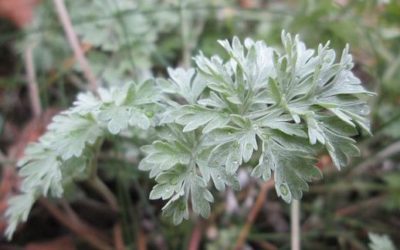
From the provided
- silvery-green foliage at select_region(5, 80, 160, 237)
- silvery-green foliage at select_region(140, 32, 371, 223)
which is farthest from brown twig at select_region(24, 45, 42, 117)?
silvery-green foliage at select_region(140, 32, 371, 223)

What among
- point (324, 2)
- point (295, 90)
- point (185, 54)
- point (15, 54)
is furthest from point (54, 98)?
point (295, 90)

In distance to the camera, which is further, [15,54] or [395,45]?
[15,54]

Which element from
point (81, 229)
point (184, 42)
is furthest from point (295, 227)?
point (184, 42)

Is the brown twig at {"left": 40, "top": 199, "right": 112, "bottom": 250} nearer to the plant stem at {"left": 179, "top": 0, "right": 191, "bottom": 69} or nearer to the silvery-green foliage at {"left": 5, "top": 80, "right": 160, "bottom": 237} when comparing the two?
the silvery-green foliage at {"left": 5, "top": 80, "right": 160, "bottom": 237}

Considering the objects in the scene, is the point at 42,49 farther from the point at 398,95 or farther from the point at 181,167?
the point at 398,95

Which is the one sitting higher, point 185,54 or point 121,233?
point 185,54

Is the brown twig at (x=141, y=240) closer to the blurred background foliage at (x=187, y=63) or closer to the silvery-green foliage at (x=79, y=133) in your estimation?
the blurred background foliage at (x=187, y=63)

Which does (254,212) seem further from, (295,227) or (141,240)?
(141,240)

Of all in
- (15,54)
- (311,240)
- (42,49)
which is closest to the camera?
(311,240)

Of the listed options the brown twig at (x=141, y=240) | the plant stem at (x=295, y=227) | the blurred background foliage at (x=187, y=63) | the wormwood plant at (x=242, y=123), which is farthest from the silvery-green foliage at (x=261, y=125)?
the brown twig at (x=141, y=240)
